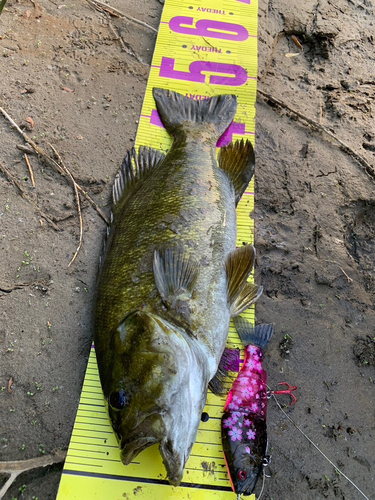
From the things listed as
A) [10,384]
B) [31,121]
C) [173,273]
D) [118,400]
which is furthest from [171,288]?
[31,121]

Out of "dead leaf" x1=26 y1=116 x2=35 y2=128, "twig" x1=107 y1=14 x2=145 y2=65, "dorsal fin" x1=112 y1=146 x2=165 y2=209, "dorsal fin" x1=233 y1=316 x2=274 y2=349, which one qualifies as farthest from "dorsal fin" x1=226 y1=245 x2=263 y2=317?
"twig" x1=107 y1=14 x2=145 y2=65

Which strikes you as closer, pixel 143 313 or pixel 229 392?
pixel 143 313

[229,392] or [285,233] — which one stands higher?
[285,233]

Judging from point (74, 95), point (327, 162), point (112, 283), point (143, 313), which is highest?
point (74, 95)

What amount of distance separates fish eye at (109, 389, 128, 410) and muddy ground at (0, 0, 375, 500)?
81 cm

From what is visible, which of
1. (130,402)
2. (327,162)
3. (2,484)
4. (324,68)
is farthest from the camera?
(324,68)

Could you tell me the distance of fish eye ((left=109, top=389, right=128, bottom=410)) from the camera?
177 cm

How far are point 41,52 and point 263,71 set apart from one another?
96.8 inches

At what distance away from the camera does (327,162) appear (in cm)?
347

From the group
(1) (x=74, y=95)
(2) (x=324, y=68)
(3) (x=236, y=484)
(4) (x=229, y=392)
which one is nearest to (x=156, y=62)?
(1) (x=74, y=95)

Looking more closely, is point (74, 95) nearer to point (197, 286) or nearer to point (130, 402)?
point (197, 286)

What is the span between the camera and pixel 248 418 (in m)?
2.36

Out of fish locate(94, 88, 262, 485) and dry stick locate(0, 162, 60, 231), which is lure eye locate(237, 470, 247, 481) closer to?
fish locate(94, 88, 262, 485)

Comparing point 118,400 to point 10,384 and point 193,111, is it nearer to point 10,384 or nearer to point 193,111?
point 10,384
